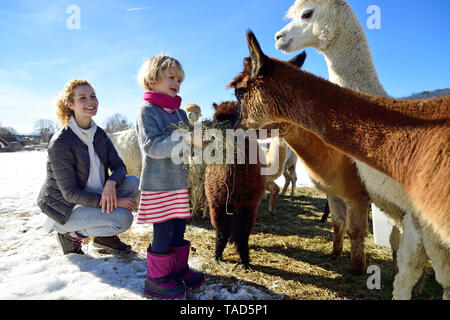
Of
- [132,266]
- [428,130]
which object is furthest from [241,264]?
[428,130]

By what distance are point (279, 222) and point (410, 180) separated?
3.20 meters

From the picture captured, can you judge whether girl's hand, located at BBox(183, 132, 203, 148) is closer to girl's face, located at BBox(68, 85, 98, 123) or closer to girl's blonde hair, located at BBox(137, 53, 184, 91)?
girl's blonde hair, located at BBox(137, 53, 184, 91)

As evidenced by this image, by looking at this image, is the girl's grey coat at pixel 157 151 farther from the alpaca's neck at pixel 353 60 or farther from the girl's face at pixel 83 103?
the alpaca's neck at pixel 353 60

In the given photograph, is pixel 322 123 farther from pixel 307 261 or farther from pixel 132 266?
pixel 132 266

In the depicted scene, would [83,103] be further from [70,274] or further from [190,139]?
[70,274]

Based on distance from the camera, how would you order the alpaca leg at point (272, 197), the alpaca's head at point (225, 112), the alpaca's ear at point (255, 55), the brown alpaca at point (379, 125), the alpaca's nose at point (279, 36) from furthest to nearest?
the alpaca leg at point (272, 197) → the alpaca's nose at point (279, 36) → the alpaca's head at point (225, 112) → the alpaca's ear at point (255, 55) → the brown alpaca at point (379, 125)

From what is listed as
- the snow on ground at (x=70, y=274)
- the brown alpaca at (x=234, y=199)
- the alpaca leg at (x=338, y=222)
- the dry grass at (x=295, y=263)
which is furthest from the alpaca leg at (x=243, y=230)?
the alpaca leg at (x=338, y=222)

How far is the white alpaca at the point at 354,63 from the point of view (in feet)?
5.82

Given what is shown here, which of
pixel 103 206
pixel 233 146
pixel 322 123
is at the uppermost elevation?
pixel 322 123

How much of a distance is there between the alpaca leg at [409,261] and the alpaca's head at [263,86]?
4.01 feet

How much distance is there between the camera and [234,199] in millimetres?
2518

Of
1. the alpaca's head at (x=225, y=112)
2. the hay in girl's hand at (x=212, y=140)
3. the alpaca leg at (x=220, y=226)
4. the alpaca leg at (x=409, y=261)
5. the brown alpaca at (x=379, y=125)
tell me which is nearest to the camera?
the brown alpaca at (x=379, y=125)

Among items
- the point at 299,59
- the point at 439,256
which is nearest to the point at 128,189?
the point at 299,59

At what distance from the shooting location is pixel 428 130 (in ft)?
4.18
